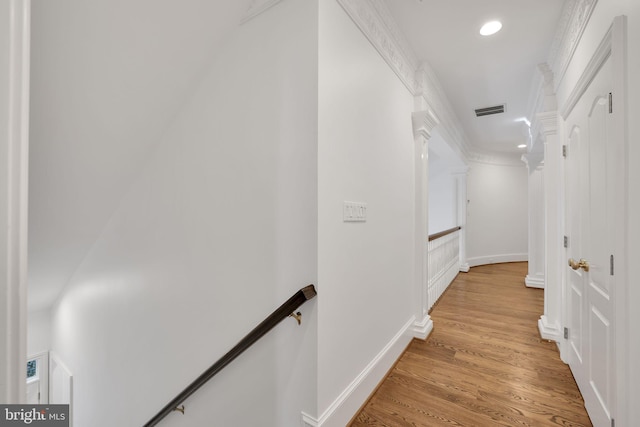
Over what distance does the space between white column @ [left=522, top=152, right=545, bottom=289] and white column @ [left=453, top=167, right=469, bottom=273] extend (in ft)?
3.94

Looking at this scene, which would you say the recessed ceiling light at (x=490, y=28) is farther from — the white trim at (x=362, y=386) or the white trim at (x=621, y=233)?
the white trim at (x=362, y=386)

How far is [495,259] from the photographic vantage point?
20.5 feet

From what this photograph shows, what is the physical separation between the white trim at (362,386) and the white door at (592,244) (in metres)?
1.12

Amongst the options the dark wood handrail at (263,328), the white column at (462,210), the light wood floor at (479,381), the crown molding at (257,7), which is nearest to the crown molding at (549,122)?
the light wood floor at (479,381)

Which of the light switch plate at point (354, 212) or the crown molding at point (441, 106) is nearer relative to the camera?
the light switch plate at point (354, 212)

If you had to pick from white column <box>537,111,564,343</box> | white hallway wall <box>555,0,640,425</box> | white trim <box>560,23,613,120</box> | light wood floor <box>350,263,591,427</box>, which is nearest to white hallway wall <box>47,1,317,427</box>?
light wood floor <box>350,263,591,427</box>

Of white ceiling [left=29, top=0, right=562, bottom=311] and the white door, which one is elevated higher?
white ceiling [left=29, top=0, right=562, bottom=311]

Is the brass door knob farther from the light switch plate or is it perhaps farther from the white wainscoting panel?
the white wainscoting panel

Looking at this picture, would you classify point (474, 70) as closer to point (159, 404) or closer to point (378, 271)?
point (378, 271)

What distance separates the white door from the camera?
130 centimetres

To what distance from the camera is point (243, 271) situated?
1500mm

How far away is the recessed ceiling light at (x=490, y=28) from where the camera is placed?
1977 millimetres

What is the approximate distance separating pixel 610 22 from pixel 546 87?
4.68 ft

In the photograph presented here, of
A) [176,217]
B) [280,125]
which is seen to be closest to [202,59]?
[280,125]
